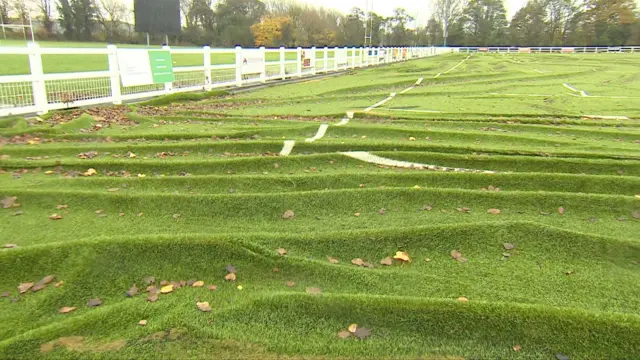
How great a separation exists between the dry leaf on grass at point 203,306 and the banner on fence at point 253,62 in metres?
14.3

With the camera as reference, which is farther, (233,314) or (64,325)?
(233,314)

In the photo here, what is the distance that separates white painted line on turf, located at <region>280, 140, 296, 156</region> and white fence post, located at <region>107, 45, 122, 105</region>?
5863 millimetres

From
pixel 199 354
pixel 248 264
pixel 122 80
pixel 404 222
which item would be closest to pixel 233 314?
pixel 199 354

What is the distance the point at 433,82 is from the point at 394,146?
13280 mm

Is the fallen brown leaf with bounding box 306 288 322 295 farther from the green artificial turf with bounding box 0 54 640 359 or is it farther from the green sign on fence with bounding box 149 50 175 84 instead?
the green sign on fence with bounding box 149 50 175 84

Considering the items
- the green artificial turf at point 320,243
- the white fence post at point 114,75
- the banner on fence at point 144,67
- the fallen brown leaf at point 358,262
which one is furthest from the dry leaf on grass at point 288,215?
the banner on fence at point 144,67

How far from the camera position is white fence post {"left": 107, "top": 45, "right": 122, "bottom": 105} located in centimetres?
1047

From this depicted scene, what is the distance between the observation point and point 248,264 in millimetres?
3328

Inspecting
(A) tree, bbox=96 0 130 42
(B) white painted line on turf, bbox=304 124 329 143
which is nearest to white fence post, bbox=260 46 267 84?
(B) white painted line on turf, bbox=304 124 329 143

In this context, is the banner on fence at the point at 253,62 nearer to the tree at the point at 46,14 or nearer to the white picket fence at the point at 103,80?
the white picket fence at the point at 103,80

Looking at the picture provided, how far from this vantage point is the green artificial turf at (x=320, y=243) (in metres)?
2.55

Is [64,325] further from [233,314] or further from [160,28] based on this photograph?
[160,28]

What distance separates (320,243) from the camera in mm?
3639

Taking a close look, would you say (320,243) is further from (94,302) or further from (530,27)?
(530,27)
